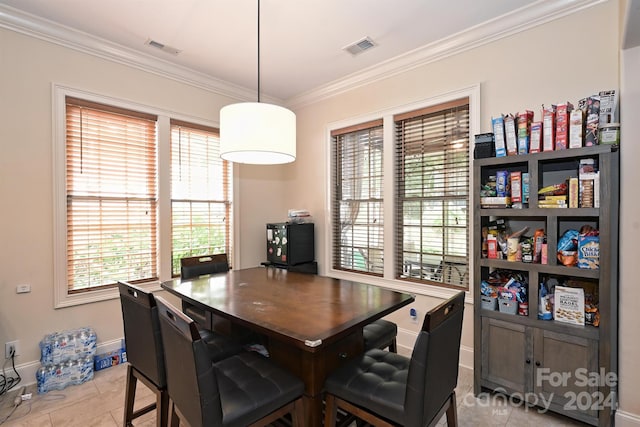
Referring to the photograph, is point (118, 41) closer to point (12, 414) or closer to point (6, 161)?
point (6, 161)

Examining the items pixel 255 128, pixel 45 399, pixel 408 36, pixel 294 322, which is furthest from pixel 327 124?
pixel 45 399

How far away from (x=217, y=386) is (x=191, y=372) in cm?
13

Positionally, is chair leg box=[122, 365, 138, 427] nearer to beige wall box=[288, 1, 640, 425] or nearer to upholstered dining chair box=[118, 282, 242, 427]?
upholstered dining chair box=[118, 282, 242, 427]

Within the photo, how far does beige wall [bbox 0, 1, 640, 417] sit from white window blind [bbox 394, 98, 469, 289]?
0.78 ft

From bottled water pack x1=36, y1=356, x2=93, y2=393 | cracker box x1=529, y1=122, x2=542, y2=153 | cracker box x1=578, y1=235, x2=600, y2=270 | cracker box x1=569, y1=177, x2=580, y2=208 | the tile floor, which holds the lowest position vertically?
the tile floor

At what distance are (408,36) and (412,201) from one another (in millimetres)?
1571

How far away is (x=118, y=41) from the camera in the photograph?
2.97 metres

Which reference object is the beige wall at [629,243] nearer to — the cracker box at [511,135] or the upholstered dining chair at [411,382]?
the cracker box at [511,135]

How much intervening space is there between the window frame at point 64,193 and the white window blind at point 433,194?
2.52 metres

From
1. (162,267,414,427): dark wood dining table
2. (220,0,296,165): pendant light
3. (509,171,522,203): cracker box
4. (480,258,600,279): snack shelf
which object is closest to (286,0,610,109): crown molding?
(509,171,522,203): cracker box

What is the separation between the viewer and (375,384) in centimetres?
158

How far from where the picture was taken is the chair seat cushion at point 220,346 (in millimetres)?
2006

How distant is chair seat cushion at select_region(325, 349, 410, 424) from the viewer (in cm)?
146

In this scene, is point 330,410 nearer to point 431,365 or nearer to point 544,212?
point 431,365
